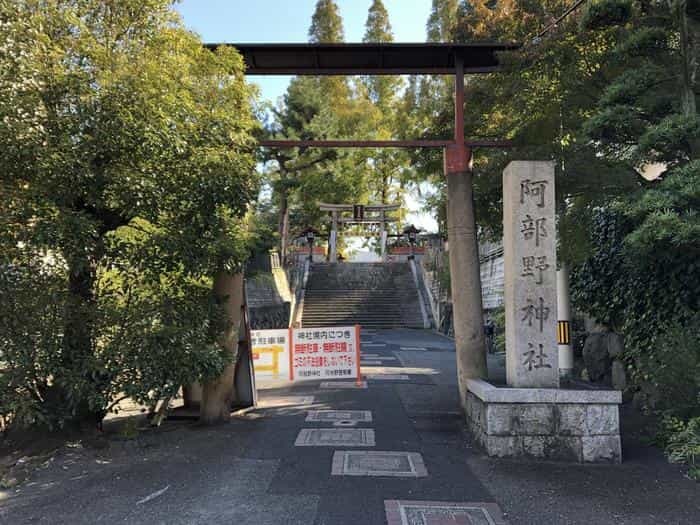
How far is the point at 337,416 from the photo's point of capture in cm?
795

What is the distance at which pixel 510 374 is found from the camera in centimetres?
629

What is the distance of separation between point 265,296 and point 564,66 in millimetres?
15869

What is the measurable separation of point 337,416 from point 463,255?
3013 mm

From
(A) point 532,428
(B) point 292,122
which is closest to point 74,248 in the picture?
(A) point 532,428

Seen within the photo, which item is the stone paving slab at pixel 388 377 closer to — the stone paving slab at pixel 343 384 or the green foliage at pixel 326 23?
the stone paving slab at pixel 343 384

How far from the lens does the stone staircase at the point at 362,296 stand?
24.0 metres

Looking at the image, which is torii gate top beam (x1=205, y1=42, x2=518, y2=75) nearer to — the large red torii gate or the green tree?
the large red torii gate

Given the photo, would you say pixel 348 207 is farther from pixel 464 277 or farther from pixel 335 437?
pixel 335 437

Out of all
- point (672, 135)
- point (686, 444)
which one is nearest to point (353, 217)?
point (672, 135)

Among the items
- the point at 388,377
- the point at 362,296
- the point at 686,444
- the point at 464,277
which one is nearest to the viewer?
the point at 686,444

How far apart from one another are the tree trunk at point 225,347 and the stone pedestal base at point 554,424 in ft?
11.5

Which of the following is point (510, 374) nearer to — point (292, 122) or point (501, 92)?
point (501, 92)

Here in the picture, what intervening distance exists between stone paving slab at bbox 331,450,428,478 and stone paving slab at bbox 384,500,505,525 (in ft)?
2.49

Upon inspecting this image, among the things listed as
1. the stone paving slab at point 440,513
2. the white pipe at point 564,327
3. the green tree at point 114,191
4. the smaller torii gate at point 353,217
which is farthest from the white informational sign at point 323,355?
the smaller torii gate at point 353,217
